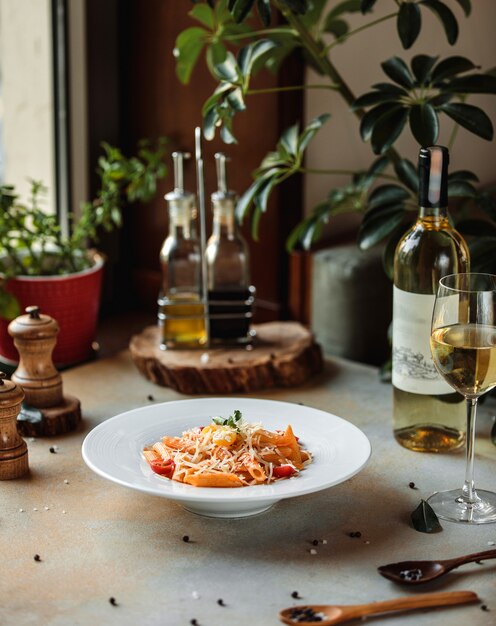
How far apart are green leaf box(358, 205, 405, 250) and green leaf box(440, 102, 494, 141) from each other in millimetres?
175

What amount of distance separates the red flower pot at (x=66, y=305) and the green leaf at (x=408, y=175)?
586 mm

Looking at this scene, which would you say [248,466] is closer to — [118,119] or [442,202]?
[442,202]

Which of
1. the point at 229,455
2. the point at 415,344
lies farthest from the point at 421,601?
the point at 415,344

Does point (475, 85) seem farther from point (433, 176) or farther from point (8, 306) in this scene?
point (8, 306)

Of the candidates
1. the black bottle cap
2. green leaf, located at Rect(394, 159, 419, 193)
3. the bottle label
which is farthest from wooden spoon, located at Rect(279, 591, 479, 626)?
green leaf, located at Rect(394, 159, 419, 193)

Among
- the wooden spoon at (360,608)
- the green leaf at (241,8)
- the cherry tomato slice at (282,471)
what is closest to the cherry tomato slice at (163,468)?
the cherry tomato slice at (282,471)

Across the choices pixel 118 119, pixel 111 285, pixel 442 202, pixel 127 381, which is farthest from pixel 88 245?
pixel 442 202

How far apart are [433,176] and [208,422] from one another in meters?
0.44

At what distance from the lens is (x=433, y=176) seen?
1216mm

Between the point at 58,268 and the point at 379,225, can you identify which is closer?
the point at 379,225

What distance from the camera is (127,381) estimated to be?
5.44ft

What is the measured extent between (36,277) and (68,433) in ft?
1.25

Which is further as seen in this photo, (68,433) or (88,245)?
(88,245)

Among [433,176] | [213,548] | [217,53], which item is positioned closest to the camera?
[213,548]
